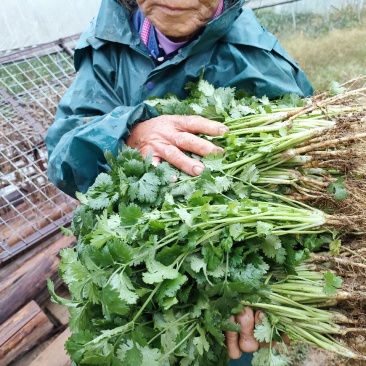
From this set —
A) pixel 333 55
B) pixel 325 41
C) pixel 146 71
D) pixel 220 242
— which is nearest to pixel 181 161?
pixel 220 242

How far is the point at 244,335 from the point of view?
1359 millimetres

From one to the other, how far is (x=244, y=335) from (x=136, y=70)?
1.02m

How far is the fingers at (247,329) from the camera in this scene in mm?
1328

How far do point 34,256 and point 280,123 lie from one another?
2575 mm

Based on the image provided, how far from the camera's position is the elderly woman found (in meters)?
1.49

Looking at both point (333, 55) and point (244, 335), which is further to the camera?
point (333, 55)

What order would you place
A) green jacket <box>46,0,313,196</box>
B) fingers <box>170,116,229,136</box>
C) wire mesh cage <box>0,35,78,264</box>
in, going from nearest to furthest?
fingers <box>170,116,229,136</box> → green jacket <box>46,0,313,196</box> → wire mesh cage <box>0,35,78,264</box>

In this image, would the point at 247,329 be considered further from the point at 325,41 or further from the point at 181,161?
the point at 325,41

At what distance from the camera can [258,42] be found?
1671mm

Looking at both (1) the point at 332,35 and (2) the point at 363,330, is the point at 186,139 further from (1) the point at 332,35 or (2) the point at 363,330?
(1) the point at 332,35

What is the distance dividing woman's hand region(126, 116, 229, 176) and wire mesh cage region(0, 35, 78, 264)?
2097 mm

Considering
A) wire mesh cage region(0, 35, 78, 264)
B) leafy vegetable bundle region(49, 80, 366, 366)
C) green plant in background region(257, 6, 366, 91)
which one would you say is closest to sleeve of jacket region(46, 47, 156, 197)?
leafy vegetable bundle region(49, 80, 366, 366)

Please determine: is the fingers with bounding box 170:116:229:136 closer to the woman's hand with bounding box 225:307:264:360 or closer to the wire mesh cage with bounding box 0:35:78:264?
the woman's hand with bounding box 225:307:264:360

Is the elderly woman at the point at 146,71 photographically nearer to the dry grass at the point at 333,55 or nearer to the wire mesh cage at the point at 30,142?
the wire mesh cage at the point at 30,142
